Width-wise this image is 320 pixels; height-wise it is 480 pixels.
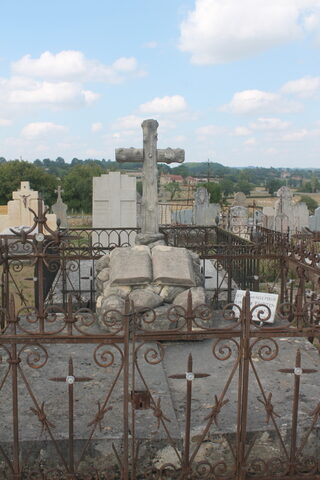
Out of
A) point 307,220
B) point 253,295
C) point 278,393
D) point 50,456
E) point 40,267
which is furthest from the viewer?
point 307,220

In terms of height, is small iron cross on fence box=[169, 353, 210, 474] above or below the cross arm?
below

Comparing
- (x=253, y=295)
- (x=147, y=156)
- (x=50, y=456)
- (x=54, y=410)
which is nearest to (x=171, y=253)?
(x=253, y=295)

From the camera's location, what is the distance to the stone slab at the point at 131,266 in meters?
5.07

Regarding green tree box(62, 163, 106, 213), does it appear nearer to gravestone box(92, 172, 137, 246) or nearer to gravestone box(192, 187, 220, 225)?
gravestone box(192, 187, 220, 225)

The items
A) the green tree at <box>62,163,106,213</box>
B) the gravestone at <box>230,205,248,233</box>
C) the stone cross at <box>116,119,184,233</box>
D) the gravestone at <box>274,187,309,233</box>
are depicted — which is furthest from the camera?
the green tree at <box>62,163,106,213</box>

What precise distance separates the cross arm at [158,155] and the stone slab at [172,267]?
4.97 feet

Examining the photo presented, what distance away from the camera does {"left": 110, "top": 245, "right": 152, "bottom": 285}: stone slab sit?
5.07m

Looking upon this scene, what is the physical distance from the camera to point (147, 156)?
639 cm

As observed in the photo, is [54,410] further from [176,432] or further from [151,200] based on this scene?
[151,200]

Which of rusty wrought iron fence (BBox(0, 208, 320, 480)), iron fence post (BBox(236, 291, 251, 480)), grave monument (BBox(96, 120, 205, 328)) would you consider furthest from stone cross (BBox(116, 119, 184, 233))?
iron fence post (BBox(236, 291, 251, 480))

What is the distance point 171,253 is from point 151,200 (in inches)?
48.5

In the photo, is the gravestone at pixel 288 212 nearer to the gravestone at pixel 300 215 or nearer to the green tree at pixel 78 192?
the gravestone at pixel 300 215

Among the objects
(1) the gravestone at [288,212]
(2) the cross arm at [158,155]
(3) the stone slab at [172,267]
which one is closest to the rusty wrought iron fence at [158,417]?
→ (3) the stone slab at [172,267]

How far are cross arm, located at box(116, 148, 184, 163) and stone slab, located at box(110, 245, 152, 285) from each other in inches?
58.4
